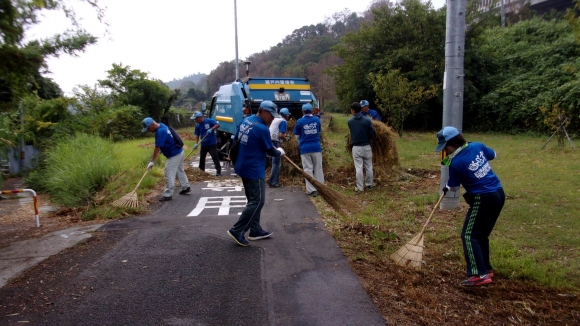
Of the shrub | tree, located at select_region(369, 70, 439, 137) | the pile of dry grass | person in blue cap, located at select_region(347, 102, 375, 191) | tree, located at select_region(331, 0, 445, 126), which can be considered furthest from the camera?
tree, located at select_region(331, 0, 445, 126)

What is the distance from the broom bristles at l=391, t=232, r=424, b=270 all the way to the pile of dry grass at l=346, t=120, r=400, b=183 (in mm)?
4870

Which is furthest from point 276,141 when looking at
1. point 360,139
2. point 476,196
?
point 476,196

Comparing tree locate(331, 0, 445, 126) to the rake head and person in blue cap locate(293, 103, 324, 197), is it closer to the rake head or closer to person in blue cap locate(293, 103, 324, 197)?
person in blue cap locate(293, 103, 324, 197)

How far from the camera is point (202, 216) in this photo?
740cm

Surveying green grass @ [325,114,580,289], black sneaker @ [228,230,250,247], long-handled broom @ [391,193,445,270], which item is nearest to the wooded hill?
green grass @ [325,114,580,289]

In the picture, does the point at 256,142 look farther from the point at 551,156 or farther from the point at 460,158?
the point at 551,156

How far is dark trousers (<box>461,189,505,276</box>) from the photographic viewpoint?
14.0 feet

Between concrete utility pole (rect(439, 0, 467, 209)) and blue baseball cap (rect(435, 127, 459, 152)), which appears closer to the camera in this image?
blue baseball cap (rect(435, 127, 459, 152))

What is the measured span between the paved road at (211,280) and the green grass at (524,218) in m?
0.98

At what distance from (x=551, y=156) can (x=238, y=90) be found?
931cm

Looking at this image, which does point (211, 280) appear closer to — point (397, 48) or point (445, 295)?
point (445, 295)

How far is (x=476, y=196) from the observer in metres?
4.30

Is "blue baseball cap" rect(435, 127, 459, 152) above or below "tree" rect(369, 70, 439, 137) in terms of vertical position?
below

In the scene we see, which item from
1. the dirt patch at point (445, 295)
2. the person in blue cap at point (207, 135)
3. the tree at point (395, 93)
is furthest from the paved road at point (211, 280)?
the tree at point (395, 93)
